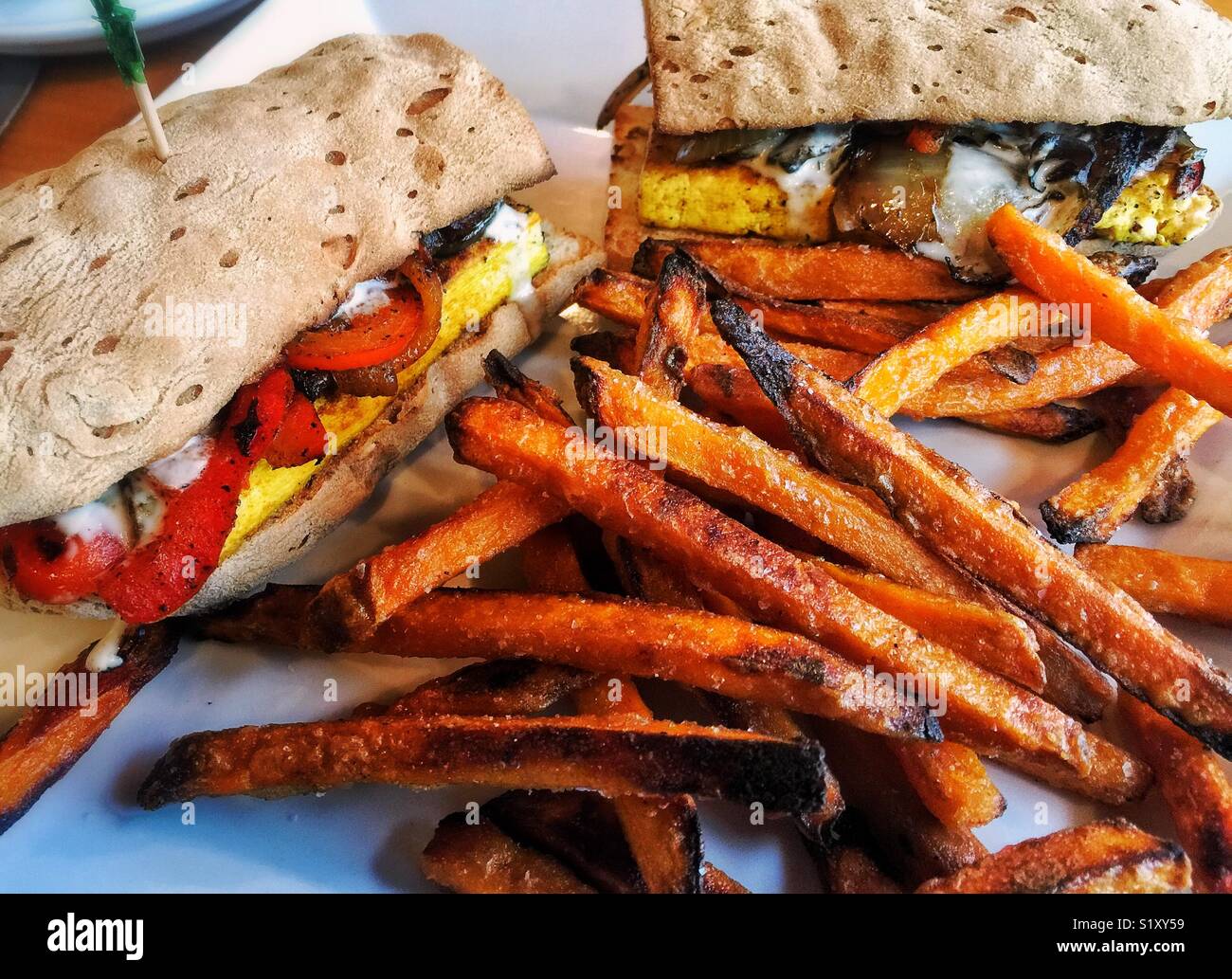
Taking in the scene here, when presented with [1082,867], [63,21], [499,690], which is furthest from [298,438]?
[63,21]

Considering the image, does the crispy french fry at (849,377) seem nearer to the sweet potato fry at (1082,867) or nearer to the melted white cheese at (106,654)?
the sweet potato fry at (1082,867)

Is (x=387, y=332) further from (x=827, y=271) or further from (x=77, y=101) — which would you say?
(x=77, y=101)

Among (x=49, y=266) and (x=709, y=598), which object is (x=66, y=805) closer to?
(x=49, y=266)

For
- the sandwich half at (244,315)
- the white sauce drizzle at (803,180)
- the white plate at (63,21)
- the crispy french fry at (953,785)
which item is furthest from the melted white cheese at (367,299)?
the white plate at (63,21)

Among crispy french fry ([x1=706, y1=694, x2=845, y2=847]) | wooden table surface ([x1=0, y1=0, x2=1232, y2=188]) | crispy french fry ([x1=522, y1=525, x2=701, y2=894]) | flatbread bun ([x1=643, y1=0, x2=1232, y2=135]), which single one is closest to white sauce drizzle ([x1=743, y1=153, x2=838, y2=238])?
flatbread bun ([x1=643, y1=0, x2=1232, y2=135])

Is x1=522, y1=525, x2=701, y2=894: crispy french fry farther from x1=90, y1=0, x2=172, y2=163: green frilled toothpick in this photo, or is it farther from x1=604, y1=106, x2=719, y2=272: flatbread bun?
x1=604, y1=106, x2=719, y2=272: flatbread bun

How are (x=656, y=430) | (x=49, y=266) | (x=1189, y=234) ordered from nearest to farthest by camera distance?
(x=656, y=430) → (x=49, y=266) → (x=1189, y=234)
